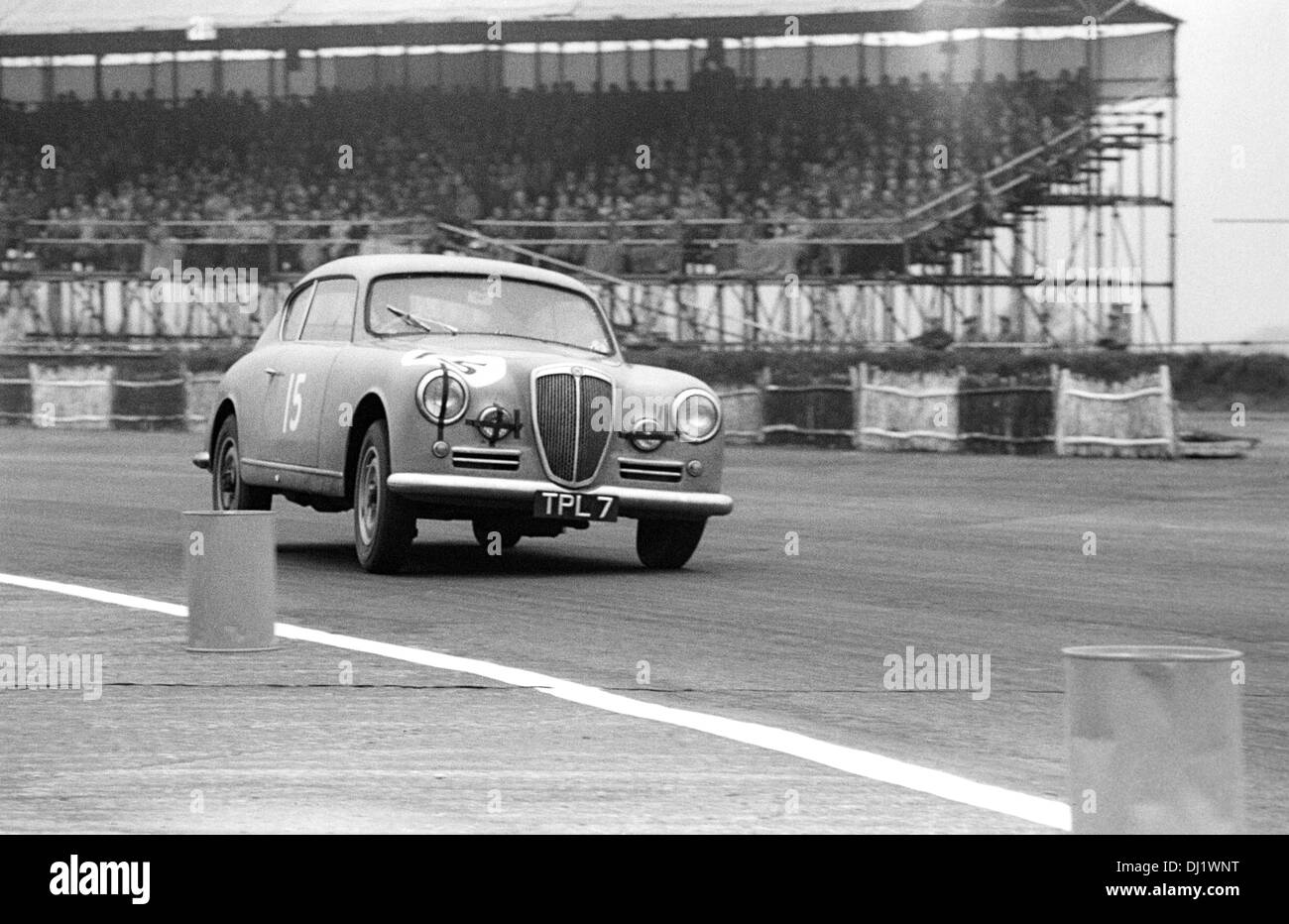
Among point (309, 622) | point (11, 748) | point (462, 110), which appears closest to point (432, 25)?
point (462, 110)

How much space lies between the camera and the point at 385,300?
41.7ft

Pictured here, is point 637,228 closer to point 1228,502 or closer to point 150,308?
point 150,308

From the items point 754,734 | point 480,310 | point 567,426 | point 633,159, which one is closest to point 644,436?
point 567,426

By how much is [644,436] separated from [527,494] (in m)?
0.77

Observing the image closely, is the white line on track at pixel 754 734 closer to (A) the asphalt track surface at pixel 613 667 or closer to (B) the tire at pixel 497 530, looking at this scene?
(A) the asphalt track surface at pixel 613 667

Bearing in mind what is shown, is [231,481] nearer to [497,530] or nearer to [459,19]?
[497,530]

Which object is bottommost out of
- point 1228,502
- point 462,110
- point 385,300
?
point 1228,502

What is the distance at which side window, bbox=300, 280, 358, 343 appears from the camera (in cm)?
1281

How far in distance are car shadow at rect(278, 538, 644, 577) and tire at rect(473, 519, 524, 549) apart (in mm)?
59

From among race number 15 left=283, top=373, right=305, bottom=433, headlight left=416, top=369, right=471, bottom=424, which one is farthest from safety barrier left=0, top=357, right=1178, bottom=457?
headlight left=416, top=369, right=471, bottom=424

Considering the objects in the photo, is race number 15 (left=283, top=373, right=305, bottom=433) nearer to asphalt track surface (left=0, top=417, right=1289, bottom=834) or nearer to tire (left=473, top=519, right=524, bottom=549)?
asphalt track surface (left=0, top=417, right=1289, bottom=834)

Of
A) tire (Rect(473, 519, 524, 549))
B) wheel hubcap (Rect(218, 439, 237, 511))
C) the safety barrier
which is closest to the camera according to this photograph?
wheel hubcap (Rect(218, 439, 237, 511))

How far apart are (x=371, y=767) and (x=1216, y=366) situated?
121 ft

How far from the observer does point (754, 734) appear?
6883 mm
